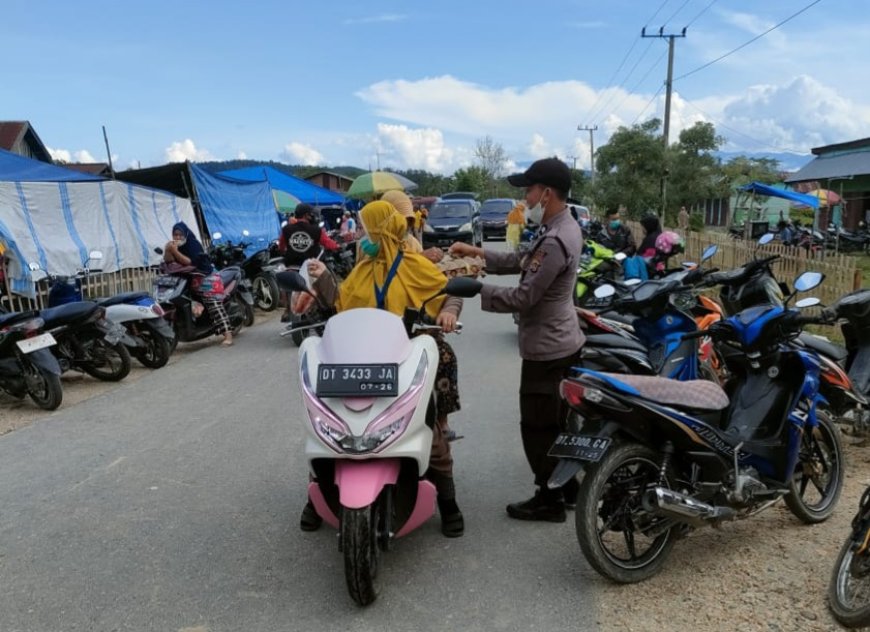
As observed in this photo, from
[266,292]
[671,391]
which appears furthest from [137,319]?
[671,391]

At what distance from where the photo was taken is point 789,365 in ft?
11.4

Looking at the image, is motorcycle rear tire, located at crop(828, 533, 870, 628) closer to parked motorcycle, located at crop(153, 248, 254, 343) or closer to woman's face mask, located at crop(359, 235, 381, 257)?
woman's face mask, located at crop(359, 235, 381, 257)

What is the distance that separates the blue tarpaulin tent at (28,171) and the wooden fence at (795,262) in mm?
11583

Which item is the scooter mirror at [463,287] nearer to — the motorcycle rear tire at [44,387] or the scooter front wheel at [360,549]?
the scooter front wheel at [360,549]

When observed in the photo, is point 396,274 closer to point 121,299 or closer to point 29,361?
point 29,361

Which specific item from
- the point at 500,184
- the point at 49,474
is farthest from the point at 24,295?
the point at 500,184

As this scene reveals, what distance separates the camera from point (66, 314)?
255 inches

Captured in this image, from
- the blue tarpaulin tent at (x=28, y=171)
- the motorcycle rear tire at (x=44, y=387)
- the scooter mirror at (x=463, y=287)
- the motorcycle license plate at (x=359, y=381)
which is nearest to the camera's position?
the motorcycle license plate at (x=359, y=381)

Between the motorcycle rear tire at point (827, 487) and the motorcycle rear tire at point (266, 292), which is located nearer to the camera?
the motorcycle rear tire at point (827, 487)

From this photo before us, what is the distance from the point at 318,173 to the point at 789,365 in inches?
2541

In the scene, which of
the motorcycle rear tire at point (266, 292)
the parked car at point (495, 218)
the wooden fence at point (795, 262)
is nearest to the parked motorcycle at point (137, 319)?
the motorcycle rear tire at point (266, 292)

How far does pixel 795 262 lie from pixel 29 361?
32.7ft

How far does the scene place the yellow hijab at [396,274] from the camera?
3.40 meters

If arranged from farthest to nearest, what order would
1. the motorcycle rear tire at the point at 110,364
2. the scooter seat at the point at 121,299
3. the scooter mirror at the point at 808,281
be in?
the scooter seat at the point at 121,299 → the motorcycle rear tire at the point at 110,364 → the scooter mirror at the point at 808,281
